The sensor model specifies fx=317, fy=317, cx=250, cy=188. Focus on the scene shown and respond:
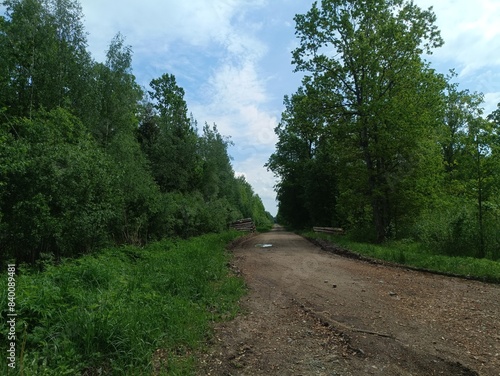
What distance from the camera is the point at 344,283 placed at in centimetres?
795

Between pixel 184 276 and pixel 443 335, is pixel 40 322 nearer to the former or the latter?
pixel 184 276

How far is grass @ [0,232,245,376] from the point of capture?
3.46 m

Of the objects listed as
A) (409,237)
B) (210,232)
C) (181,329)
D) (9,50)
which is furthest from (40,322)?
(210,232)

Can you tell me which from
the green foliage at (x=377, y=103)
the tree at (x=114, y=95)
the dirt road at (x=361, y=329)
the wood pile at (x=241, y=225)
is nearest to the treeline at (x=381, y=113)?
the green foliage at (x=377, y=103)

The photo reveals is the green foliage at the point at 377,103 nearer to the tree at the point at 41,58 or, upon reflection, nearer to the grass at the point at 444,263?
the grass at the point at 444,263

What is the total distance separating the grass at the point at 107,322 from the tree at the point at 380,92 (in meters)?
12.9

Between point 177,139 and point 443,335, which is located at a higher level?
point 177,139

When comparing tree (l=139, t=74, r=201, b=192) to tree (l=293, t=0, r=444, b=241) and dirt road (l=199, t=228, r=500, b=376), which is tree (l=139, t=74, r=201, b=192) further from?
dirt road (l=199, t=228, r=500, b=376)

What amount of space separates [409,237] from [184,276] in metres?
12.6

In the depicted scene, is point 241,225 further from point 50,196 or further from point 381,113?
point 50,196

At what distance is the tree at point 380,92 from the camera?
1596 centimetres

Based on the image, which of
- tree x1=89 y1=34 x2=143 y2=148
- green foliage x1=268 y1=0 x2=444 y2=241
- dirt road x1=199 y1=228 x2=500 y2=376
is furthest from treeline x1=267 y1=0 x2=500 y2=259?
tree x1=89 y1=34 x2=143 y2=148

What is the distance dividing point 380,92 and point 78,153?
14603 mm

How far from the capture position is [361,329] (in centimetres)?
486
